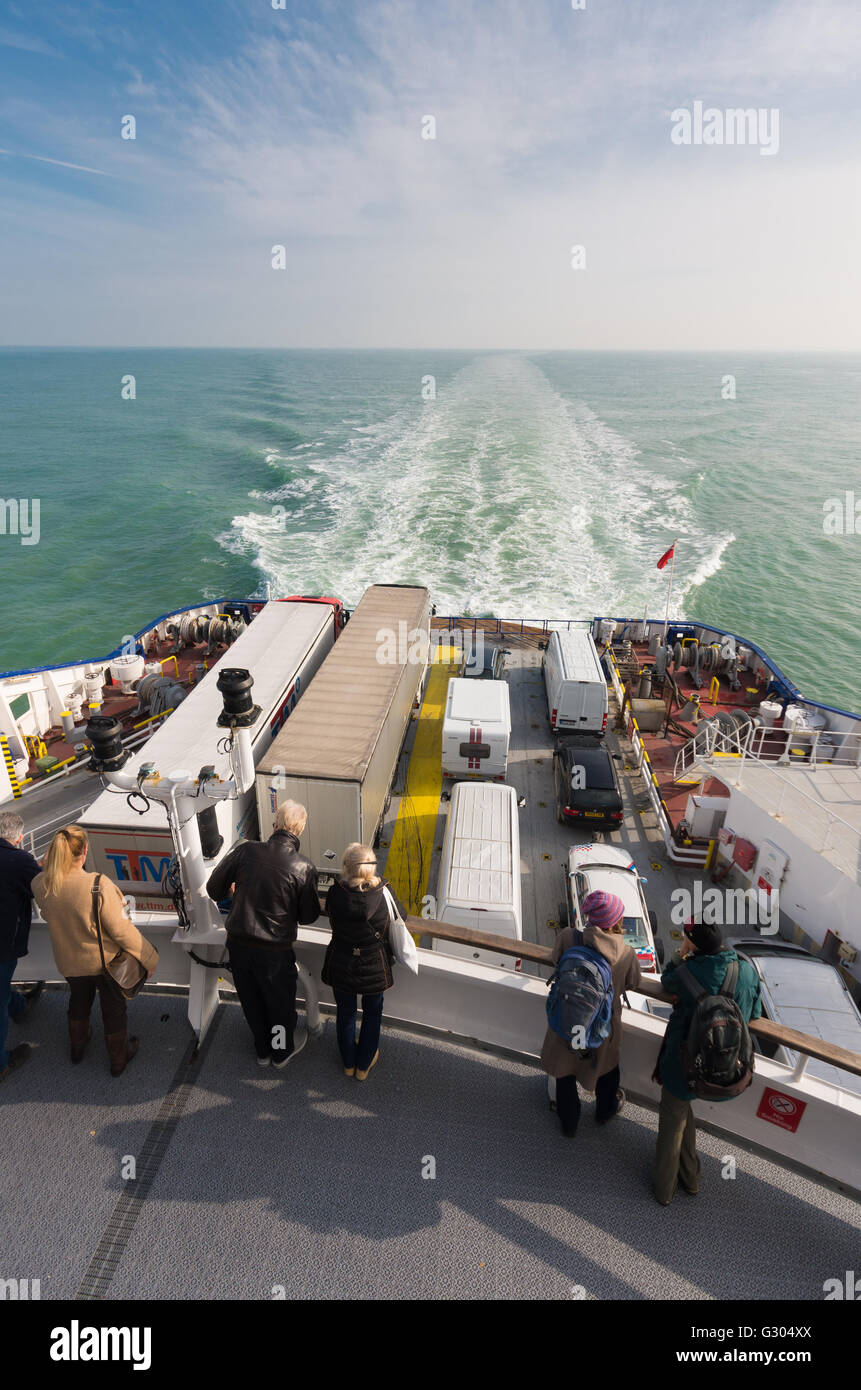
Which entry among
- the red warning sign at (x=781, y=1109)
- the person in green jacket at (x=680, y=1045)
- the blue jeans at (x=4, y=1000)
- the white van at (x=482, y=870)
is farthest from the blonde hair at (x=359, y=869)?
the white van at (x=482, y=870)

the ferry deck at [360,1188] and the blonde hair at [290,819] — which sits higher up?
the blonde hair at [290,819]

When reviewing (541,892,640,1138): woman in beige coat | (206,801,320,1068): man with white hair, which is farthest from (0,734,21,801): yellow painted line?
(541,892,640,1138): woman in beige coat

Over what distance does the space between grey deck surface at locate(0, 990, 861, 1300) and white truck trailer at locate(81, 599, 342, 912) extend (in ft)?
6.52

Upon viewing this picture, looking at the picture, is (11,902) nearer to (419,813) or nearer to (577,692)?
(419,813)

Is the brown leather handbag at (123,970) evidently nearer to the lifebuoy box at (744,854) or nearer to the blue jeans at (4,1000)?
the blue jeans at (4,1000)

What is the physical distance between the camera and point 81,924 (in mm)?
4008

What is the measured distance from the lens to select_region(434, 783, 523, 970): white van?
10102mm

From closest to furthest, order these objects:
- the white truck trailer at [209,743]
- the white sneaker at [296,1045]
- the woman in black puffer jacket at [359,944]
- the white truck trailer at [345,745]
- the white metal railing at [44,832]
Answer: the woman in black puffer jacket at [359,944] < the white sneaker at [296,1045] < the white truck trailer at [209,743] < the white truck trailer at [345,745] < the white metal railing at [44,832]

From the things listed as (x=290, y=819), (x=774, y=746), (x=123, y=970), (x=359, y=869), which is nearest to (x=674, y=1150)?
(x=359, y=869)

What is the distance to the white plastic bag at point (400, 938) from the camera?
4.14m

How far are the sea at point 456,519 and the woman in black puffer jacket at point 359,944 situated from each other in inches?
990

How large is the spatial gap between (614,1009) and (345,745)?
8132mm

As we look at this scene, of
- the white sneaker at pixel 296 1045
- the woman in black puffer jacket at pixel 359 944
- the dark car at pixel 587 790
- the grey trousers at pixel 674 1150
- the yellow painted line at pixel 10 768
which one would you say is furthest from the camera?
the yellow painted line at pixel 10 768
